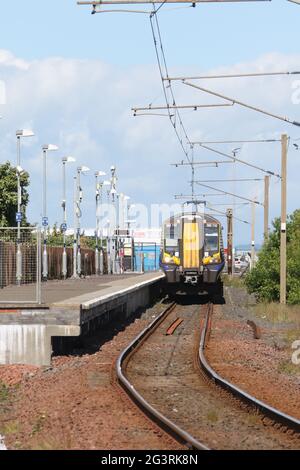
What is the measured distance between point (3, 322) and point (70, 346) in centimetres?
218

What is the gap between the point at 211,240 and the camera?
1303 inches

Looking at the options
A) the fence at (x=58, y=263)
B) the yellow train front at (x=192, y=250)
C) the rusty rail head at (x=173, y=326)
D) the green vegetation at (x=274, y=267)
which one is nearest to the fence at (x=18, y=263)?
the rusty rail head at (x=173, y=326)

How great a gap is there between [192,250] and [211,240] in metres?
0.87

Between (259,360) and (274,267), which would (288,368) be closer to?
(259,360)

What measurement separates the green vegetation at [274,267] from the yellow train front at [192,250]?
245 cm

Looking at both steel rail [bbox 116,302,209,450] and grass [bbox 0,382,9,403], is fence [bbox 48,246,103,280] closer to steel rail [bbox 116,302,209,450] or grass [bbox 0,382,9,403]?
steel rail [bbox 116,302,209,450]

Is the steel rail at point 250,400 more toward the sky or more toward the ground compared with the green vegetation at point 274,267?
more toward the ground

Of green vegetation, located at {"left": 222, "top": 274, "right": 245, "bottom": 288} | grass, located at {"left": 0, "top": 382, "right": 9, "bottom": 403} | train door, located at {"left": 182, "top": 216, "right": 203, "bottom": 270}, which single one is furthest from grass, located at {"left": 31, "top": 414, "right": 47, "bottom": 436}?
green vegetation, located at {"left": 222, "top": 274, "right": 245, "bottom": 288}

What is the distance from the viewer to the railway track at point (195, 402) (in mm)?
9242

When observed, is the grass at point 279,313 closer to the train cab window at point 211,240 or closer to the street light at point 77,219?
the train cab window at point 211,240

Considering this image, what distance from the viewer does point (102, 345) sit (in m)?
19.7

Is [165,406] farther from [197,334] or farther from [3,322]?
[197,334]

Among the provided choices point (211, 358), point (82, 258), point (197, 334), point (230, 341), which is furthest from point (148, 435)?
point (82, 258)
